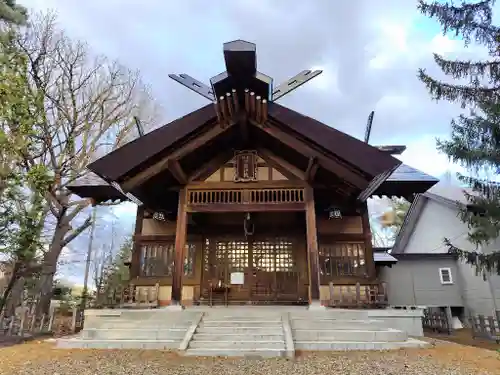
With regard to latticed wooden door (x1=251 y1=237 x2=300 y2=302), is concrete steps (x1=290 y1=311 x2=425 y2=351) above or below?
below

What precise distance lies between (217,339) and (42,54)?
52.0 feet

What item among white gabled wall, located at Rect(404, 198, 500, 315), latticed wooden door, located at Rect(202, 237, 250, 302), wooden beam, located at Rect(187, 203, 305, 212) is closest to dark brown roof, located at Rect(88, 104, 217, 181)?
wooden beam, located at Rect(187, 203, 305, 212)

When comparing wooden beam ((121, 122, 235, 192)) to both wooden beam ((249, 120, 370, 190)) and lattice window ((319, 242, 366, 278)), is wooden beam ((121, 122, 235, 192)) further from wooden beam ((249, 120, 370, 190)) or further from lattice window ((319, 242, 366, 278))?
lattice window ((319, 242, 366, 278))

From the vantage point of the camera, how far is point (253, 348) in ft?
19.9

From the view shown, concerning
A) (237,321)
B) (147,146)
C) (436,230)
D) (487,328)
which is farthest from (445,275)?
(147,146)

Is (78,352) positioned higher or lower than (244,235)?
lower

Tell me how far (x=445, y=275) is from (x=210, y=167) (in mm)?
12074

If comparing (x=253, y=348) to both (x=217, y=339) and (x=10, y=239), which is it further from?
(x=10, y=239)

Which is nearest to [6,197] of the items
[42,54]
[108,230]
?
[42,54]

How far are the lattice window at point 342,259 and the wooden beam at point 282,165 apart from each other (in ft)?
8.13

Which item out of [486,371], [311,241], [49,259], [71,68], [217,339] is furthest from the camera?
[71,68]

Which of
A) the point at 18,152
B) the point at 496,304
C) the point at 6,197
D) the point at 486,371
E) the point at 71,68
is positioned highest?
the point at 71,68

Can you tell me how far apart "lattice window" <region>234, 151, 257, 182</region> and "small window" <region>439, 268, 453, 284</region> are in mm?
10845

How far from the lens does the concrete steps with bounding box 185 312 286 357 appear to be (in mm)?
5918
